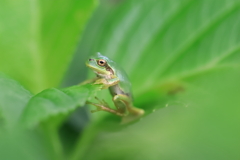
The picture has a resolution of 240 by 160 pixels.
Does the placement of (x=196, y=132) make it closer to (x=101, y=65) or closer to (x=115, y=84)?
(x=115, y=84)

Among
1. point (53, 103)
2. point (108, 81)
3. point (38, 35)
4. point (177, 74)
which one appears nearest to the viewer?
point (53, 103)

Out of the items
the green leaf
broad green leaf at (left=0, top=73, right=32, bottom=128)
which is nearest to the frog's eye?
the green leaf

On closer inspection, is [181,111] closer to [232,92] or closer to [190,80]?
[190,80]

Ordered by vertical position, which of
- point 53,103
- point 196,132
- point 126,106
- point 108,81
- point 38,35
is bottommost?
point 53,103

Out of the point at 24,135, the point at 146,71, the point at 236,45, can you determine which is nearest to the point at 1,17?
the point at 24,135

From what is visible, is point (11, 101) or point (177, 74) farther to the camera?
point (177, 74)

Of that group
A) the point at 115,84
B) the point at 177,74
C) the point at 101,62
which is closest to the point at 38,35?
the point at 101,62

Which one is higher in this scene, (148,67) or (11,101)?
(148,67)
